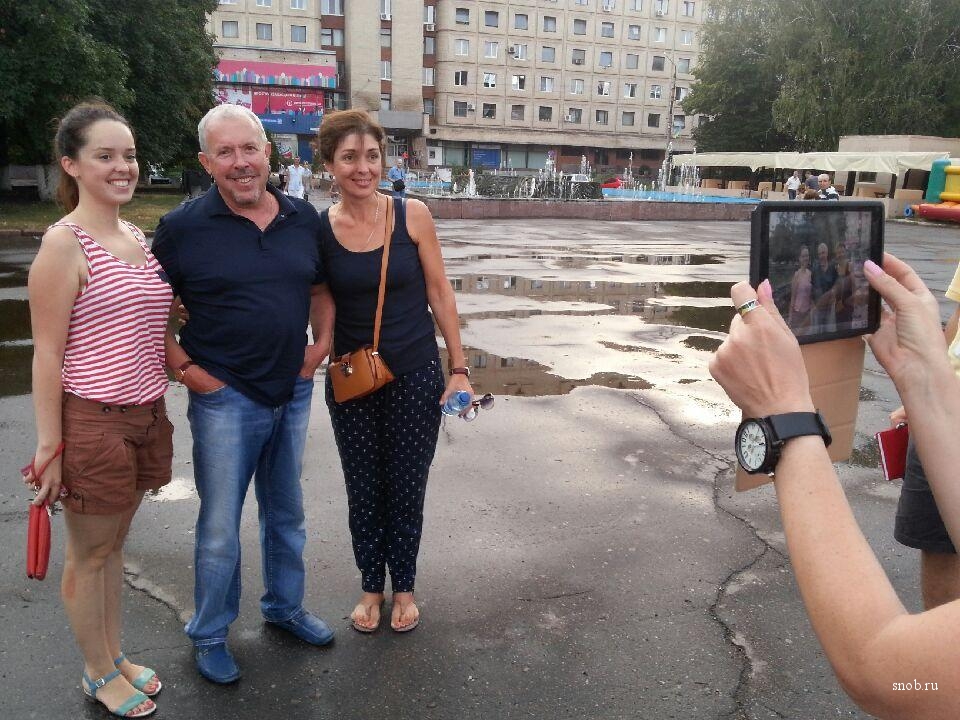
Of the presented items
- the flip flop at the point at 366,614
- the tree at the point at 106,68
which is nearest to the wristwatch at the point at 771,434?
the flip flop at the point at 366,614

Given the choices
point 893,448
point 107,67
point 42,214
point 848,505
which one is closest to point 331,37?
point 107,67

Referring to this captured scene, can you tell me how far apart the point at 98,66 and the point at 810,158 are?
28884 millimetres

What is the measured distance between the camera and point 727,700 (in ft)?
9.03

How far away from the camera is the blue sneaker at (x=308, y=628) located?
3.06 m

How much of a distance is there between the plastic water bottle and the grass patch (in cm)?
1392

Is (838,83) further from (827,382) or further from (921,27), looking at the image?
(827,382)

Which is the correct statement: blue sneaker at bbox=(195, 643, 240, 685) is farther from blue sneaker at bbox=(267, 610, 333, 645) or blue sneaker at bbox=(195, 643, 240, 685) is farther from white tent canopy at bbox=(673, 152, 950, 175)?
white tent canopy at bbox=(673, 152, 950, 175)

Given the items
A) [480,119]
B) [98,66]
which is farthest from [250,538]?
[480,119]

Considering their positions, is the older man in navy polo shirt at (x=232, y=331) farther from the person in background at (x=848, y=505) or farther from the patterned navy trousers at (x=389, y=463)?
the person in background at (x=848, y=505)

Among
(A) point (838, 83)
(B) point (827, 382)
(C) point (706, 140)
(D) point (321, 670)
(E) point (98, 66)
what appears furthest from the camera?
(C) point (706, 140)

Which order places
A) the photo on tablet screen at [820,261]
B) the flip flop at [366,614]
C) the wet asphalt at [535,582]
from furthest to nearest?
the flip flop at [366,614] < the wet asphalt at [535,582] < the photo on tablet screen at [820,261]

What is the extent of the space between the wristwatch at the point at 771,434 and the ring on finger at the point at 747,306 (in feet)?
0.59
